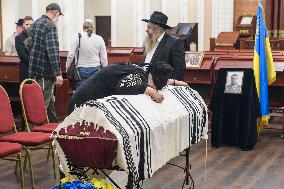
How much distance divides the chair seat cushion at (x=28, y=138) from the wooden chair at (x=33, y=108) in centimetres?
22

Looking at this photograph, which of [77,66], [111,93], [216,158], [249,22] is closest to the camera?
[111,93]

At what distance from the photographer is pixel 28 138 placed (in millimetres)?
4988

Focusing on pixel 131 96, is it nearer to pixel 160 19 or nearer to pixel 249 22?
pixel 160 19

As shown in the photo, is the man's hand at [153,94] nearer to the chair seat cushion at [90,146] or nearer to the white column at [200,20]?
the chair seat cushion at [90,146]

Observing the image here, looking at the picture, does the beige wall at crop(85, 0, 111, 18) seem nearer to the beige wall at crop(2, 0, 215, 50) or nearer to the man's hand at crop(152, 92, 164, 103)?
the beige wall at crop(2, 0, 215, 50)

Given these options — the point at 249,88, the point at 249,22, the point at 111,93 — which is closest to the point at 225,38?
the point at 249,22

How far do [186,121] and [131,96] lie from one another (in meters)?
0.65

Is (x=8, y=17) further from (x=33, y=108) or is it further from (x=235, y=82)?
(x=33, y=108)

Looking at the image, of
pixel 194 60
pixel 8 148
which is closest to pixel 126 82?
pixel 8 148

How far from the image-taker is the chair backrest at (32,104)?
17.8ft

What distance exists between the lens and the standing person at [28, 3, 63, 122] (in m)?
6.43

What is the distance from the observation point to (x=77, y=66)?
8.16m

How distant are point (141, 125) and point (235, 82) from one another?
13.1 feet

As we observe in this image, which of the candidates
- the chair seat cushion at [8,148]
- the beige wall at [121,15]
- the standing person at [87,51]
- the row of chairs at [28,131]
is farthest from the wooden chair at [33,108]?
the beige wall at [121,15]
